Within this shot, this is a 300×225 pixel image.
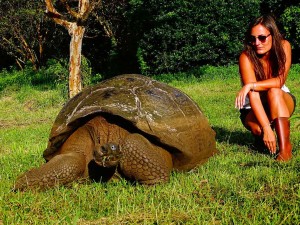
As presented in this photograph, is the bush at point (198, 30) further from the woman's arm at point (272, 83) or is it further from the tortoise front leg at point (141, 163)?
the tortoise front leg at point (141, 163)

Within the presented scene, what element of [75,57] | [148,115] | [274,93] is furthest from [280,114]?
[75,57]

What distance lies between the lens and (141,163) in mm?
2883

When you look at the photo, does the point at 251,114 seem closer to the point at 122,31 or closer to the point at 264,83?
the point at 264,83

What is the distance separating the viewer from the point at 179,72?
1541 cm

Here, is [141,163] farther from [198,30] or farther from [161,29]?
[161,29]

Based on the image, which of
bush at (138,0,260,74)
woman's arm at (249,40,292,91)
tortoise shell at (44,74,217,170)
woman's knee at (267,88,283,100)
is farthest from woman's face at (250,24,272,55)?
bush at (138,0,260,74)

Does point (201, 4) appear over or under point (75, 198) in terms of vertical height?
over

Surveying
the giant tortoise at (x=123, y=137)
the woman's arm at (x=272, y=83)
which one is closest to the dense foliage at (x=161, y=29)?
the woman's arm at (x=272, y=83)

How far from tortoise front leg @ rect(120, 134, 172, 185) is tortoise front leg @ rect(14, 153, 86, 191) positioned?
340 mm

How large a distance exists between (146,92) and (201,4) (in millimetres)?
12262

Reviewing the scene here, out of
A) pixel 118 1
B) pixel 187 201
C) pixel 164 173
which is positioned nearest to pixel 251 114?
pixel 164 173

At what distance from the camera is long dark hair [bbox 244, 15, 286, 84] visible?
152 inches

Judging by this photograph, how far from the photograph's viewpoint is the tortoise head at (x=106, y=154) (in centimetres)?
268

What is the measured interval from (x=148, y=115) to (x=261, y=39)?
1407mm
